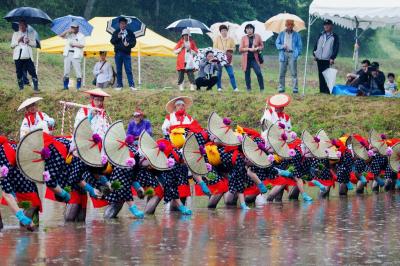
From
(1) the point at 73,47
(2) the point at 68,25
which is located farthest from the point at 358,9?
(2) the point at 68,25

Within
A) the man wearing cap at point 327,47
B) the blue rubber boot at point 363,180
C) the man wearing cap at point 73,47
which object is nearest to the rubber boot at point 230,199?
the blue rubber boot at point 363,180

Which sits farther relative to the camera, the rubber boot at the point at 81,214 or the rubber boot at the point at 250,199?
the rubber boot at the point at 250,199

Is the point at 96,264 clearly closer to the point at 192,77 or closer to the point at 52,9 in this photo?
the point at 192,77

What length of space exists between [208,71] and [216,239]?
52.4ft

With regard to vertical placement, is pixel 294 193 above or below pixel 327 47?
below

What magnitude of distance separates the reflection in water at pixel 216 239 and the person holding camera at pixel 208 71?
1175 cm

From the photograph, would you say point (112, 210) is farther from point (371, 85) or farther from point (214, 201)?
point (371, 85)

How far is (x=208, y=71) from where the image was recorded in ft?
96.7

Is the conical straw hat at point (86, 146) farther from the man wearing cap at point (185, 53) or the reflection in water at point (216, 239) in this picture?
the man wearing cap at point (185, 53)

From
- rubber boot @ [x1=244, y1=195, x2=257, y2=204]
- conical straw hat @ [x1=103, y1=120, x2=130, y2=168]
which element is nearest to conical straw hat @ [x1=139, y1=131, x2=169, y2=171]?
conical straw hat @ [x1=103, y1=120, x2=130, y2=168]

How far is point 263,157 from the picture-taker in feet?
59.1

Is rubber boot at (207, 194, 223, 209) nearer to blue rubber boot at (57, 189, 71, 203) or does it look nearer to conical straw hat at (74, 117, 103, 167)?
conical straw hat at (74, 117, 103, 167)

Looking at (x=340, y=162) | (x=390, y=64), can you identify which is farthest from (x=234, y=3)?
(x=340, y=162)

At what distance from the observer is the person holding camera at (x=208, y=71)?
29.2m
